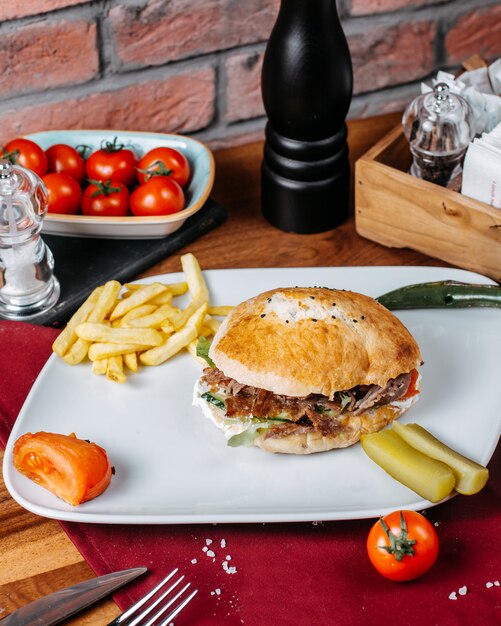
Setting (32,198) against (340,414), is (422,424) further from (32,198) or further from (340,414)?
(32,198)

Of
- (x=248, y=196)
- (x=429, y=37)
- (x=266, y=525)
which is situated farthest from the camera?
(x=429, y=37)

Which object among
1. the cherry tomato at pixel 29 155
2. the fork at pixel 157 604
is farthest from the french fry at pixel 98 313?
the fork at pixel 157 604

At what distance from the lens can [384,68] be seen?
4027 mm

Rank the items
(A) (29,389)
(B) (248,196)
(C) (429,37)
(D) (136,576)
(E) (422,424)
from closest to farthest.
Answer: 1. (D) (136,576)
2. (E) (422,424)
3. (A) (29,389)
4. (B) (248,196)
5. (C) (429,37)

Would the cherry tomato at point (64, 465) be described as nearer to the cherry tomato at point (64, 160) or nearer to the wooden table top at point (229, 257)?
the wooden table top at point (229, 257)

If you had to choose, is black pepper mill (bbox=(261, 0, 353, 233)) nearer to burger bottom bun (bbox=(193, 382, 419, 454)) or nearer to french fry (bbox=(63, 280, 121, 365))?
french fry (bbox=(63, 280, 121, 365))

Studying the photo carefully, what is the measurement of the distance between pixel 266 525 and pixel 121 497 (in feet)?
1.23

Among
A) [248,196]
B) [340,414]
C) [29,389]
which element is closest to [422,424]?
[340,414]

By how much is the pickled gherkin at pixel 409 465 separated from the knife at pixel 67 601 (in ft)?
2.11

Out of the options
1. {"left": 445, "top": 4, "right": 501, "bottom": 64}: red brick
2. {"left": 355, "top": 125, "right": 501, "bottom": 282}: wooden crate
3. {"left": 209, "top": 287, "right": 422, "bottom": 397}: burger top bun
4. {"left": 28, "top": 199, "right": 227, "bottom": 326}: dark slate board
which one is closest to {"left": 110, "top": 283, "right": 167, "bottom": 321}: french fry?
{"left": 28, "top": 199, "right": 227, "bottom": 326}: dark slate board

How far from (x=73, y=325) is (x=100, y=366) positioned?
0.17 metres

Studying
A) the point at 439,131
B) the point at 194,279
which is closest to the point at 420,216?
the point at 439,131

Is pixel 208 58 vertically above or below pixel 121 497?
above

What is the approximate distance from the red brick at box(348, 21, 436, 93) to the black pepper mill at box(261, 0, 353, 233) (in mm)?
909
